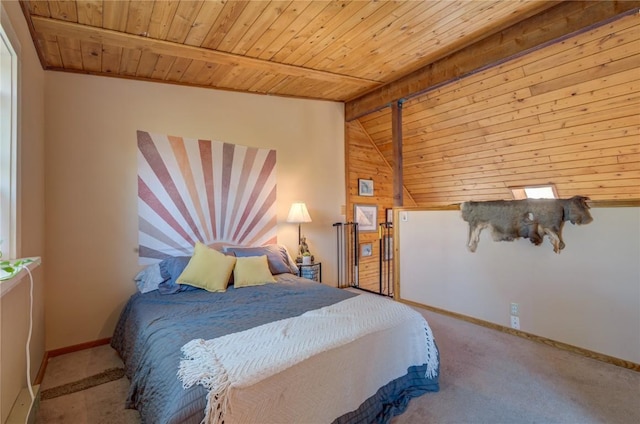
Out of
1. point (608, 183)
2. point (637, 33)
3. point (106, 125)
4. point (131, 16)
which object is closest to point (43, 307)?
point (106, 125)

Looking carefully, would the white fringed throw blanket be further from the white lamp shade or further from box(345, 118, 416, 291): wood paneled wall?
box(345, 118, 416, 291): wood paneled wall

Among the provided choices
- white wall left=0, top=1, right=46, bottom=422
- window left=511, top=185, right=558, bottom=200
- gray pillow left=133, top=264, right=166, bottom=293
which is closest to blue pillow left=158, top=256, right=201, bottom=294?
gray pillow left=133, top=264, right=166, bottom=293

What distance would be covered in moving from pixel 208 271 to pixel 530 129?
388cm

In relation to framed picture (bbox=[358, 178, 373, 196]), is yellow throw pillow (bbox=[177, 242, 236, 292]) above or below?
below

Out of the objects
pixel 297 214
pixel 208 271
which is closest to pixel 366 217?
pixel 297 214

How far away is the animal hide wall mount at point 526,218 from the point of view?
2.61 meters

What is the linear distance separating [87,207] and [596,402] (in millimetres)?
4110

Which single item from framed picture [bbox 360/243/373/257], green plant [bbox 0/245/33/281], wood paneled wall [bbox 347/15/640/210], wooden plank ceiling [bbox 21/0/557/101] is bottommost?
framed picture [bbox 360/243/373/257]

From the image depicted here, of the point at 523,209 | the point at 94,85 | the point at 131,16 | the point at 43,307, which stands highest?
the point at 131,16

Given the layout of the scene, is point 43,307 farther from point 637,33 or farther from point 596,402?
point 637,33

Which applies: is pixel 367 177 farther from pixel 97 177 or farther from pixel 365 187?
pixel 97 177

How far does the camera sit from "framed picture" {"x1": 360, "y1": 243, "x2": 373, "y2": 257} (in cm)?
512

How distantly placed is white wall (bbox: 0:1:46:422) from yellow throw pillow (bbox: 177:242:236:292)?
1.03 meters

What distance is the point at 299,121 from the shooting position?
4.24 m
